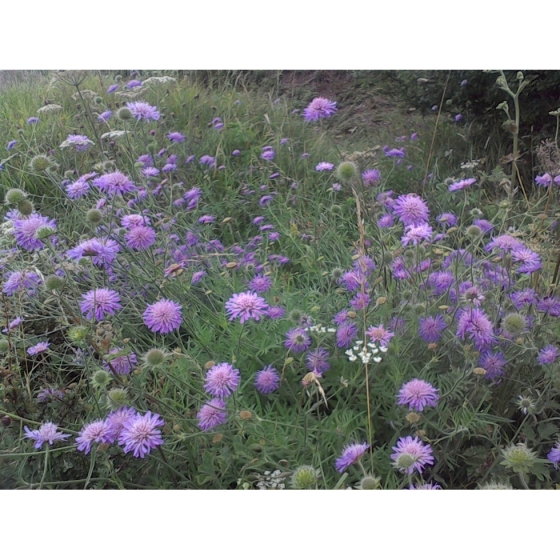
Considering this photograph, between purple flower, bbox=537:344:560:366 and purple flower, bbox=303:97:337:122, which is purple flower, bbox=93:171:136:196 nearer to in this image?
purple flower, bbox=303:97:337:122

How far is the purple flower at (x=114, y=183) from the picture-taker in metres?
1.79

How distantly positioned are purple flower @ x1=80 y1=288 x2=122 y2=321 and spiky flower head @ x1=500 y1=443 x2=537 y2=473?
3.51 feet

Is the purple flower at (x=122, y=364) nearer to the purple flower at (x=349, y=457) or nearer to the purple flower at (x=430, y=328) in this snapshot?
the purple flower at (x=349, y=457)

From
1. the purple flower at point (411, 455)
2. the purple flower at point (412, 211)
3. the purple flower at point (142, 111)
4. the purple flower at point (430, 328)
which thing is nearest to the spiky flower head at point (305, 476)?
the purple flower at point (411, 455)

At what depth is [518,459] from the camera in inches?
60.9

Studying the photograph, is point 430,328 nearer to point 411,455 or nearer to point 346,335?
point 346,335

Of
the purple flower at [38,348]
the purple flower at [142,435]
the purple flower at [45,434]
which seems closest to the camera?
the purple flower at [142,435]

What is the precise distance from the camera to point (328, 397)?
164 centimetres

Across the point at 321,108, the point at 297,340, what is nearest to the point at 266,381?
the point at 297,340

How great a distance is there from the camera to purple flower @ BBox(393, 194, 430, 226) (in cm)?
172

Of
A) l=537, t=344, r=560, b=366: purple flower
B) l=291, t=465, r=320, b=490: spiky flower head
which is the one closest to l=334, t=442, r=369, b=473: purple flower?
l=291, t=465, r=320, b=490: spiky flower head

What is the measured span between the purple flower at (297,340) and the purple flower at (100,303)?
0.46 meters

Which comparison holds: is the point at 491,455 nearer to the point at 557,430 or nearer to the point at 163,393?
the point at 557,430

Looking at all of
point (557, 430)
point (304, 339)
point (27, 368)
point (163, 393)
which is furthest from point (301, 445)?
point (27, 368)
